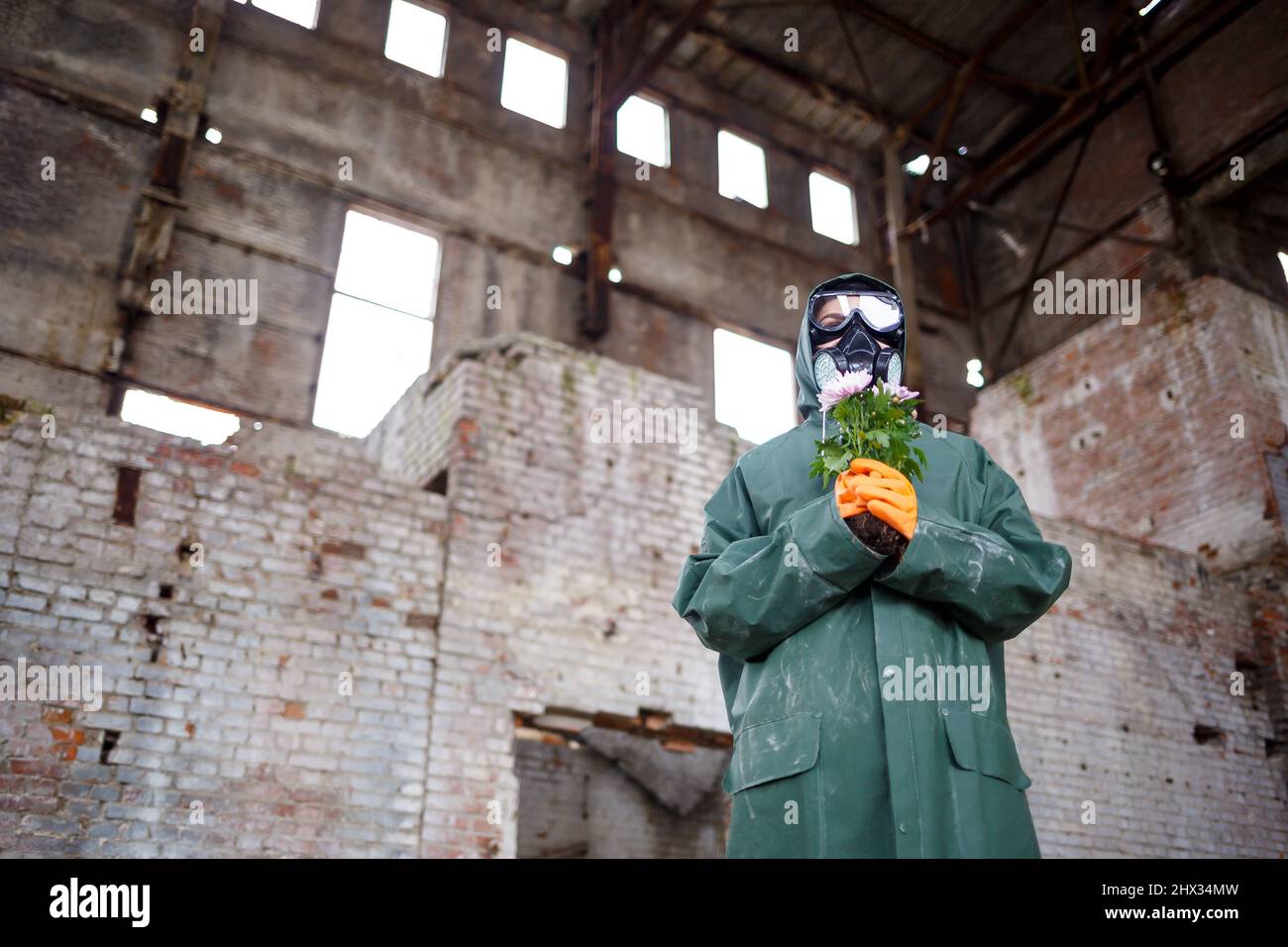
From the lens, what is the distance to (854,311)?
2.70 meters

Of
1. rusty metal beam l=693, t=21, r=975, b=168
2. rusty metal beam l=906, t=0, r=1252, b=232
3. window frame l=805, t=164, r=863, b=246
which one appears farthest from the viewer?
window frame l=805, t=164, r=863, b=246

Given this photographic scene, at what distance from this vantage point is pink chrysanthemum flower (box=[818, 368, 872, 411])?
7.68 ft

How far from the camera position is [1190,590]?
10164 millimetres

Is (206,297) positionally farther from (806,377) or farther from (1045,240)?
(1045,240)

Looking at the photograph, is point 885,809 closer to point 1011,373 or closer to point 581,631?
point 581,631

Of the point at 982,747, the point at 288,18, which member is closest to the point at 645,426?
the point at 982,747

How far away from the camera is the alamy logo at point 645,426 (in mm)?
7453

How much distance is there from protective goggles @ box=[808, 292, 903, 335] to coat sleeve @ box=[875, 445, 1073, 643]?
55 centimetres

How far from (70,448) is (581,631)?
9.99 ft

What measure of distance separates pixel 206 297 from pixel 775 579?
10394 millimetres

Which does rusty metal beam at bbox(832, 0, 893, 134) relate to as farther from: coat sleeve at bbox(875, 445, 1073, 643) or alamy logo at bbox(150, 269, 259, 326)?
coat sleeve at bbox(875, 445, 1073, 643)

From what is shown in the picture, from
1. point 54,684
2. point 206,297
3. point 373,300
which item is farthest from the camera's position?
point 373,300

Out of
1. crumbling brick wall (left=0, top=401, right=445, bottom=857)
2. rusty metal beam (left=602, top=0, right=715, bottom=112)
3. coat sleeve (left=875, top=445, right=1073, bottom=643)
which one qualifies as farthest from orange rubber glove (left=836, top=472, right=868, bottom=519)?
rusty metal beam (left=602, top=0, right=715, bottom=112)

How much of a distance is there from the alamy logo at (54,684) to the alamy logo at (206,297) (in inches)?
241
